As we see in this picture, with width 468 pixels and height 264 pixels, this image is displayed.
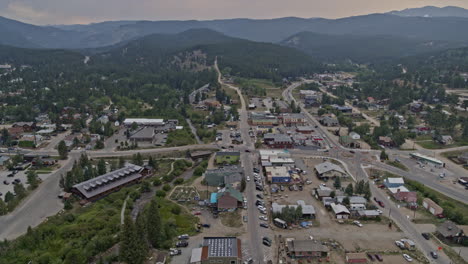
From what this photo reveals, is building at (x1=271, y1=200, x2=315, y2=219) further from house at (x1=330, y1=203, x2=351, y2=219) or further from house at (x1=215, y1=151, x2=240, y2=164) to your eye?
house at (x1=215, y1=151, x2=240, y2=164)

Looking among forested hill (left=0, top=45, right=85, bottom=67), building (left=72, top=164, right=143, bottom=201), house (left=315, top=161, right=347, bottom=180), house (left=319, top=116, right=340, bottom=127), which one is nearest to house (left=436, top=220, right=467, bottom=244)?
house (left=315, top=161, right=347, bottom=180)

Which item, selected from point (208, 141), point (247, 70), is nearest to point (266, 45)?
point (247, 70)

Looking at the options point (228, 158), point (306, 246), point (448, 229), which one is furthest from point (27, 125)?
point (448, 229)

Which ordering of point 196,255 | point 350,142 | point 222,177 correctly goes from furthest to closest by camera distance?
point 350,142 < point 222,177 < point 196,255

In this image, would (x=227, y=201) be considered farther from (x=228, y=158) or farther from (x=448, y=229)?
(x=448, y=229)

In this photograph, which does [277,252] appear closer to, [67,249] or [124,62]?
[67,249]

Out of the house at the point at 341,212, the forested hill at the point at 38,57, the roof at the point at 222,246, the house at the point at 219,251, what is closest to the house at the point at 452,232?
the house at the point at 341,212
